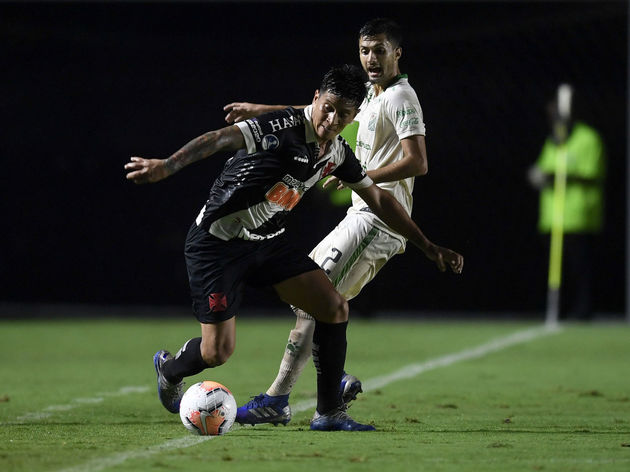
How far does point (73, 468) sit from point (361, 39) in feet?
10.2

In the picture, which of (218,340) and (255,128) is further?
(218,340)

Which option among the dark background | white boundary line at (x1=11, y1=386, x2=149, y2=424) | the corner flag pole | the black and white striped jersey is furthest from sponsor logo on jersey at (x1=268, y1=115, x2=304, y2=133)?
the corner flag pole

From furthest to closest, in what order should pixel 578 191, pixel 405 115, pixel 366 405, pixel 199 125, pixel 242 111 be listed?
pixel 578 191 → pixel 199 125 → pixel 366 405 → pixel 405 115 → pixel 242 111

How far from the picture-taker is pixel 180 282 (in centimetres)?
1569

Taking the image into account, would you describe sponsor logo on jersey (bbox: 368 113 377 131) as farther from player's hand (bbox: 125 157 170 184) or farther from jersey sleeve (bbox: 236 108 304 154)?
player's hand (bbox: 125 157 170 184)

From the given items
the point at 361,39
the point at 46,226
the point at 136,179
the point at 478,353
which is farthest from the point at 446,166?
the point at 136,179

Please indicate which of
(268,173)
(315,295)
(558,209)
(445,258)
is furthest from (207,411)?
(558,209)

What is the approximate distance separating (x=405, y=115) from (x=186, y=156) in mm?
1635

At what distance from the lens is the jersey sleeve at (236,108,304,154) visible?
5.79 m

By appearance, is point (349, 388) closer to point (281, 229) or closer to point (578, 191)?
point (281, 229)

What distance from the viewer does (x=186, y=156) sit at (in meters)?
5.39

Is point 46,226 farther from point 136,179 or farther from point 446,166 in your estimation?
point 136,179

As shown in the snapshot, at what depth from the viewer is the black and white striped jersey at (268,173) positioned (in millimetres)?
5875

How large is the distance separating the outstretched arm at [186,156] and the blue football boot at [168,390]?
1.34 m
